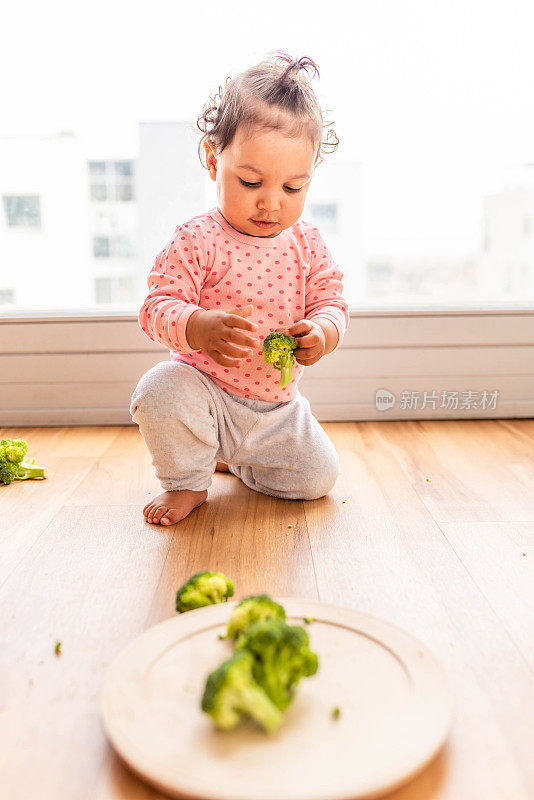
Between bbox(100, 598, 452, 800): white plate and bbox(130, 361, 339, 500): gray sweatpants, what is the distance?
0.57 meters

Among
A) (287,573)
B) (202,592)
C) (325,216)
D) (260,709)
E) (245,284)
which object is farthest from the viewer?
(325,216)

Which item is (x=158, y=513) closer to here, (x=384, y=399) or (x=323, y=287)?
(x=323, y=287)

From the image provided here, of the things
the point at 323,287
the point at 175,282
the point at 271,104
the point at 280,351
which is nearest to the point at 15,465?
the point at 175,282

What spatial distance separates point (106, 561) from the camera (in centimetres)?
118

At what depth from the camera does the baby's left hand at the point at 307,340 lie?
1.35 metres

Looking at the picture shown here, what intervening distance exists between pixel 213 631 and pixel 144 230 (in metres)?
1.49

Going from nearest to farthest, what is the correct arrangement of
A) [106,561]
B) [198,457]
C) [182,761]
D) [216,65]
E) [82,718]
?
[182,761] < [82,718] < [106,561] < [198,457] < [216,65]

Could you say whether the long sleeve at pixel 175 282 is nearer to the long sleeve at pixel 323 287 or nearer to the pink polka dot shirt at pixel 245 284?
the pink polka dot shirt at pixel 245 284

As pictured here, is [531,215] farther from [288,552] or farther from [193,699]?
[193,699]

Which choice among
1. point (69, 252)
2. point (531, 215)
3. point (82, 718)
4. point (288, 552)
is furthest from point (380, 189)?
point (82, 718)

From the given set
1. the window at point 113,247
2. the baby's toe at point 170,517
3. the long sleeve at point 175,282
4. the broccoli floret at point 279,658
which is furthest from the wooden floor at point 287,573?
the window at point 113,247

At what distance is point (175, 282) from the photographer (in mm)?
1393

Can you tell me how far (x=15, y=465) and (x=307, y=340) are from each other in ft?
2.32

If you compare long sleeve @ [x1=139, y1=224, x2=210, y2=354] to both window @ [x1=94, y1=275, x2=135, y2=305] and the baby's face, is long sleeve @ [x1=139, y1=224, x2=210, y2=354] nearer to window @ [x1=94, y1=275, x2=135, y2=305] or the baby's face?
the baby's face
